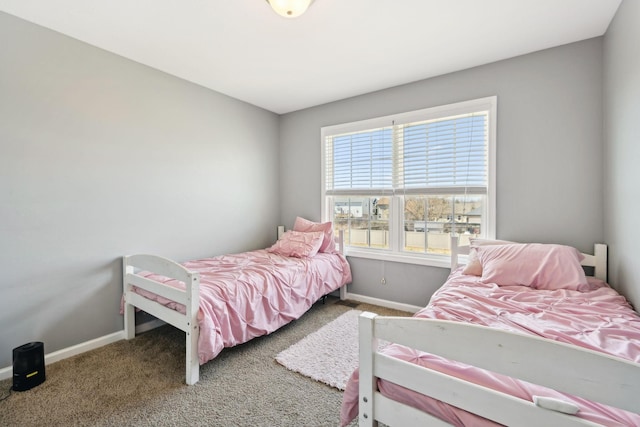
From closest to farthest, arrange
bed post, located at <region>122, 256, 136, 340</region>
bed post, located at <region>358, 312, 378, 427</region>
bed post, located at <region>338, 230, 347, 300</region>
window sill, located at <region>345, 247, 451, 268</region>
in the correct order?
bed post, located at <region>358, 312, 378, 427</region>, bed post, located at <region>122, 256, 136, 340</region>, window sill, located at <region>345, 247, 451, 268</region>, bed post, located at <region>338, 230, 347, 300</region>

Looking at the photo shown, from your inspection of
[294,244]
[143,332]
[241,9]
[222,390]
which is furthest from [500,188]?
[143,332]

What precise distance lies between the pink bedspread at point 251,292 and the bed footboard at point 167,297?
0.05 metres

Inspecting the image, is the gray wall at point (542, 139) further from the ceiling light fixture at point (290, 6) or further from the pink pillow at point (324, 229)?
the ceiling light fixture at point (290, 6)

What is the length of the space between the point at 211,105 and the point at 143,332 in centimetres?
234

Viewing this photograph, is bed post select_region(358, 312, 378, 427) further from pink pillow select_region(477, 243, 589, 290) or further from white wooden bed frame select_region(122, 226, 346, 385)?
pink pillow select_region(477, 243, 589, 290)

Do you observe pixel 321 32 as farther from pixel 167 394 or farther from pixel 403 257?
pixel 167 394

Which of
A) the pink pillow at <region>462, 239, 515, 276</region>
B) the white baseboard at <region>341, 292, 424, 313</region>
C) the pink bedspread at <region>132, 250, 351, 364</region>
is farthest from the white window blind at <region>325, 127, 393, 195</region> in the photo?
the white baseboard at <region>341, 292, 424, 313</region>

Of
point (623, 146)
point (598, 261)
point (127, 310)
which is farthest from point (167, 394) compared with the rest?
point (623, 146)

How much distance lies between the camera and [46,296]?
6.92 feet

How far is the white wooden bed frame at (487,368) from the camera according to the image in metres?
0.77

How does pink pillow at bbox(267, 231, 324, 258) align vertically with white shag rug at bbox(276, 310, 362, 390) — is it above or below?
above

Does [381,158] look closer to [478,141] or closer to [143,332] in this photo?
[478,141]

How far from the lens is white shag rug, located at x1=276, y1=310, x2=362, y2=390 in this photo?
6.39 ft

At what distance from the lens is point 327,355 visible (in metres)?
2.20
